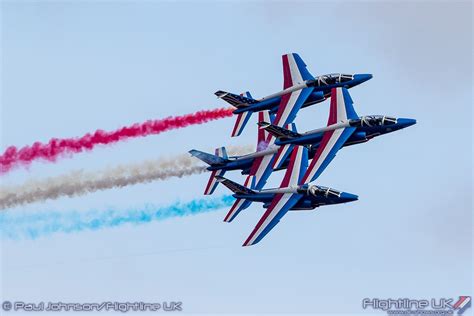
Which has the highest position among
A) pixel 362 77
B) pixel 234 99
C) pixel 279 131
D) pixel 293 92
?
pixel 362 77

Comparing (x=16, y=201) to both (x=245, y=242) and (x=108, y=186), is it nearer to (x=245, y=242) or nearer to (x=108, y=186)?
(x=108, y=186)

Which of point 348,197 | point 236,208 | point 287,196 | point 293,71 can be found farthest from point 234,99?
point 348,197

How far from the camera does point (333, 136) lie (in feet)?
266

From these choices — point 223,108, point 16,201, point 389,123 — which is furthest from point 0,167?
point 389,123

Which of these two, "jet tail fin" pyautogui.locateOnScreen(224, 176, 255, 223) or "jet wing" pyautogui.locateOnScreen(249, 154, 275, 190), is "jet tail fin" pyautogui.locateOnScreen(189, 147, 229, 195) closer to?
"jet wing" pyautogui.locateOnScreen(249, 154, 275, 190)

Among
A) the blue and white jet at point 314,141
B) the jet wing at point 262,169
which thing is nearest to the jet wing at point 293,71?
the blue and white jet at point 314,141

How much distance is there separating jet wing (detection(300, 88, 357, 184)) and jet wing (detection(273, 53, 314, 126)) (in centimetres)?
237

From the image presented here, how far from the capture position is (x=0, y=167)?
83312 millimetres

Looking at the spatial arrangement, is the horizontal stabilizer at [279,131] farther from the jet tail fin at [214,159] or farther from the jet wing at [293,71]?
the jet wing at [293,71]

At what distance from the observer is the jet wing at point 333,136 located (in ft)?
261

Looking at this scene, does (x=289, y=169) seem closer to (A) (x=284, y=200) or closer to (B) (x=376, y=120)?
(A) (x=284, y=200)

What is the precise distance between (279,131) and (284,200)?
5114mm

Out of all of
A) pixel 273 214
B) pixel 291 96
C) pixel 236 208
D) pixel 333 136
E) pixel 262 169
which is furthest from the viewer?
pixel 291 96

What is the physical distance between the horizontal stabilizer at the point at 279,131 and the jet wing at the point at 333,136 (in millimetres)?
1972
